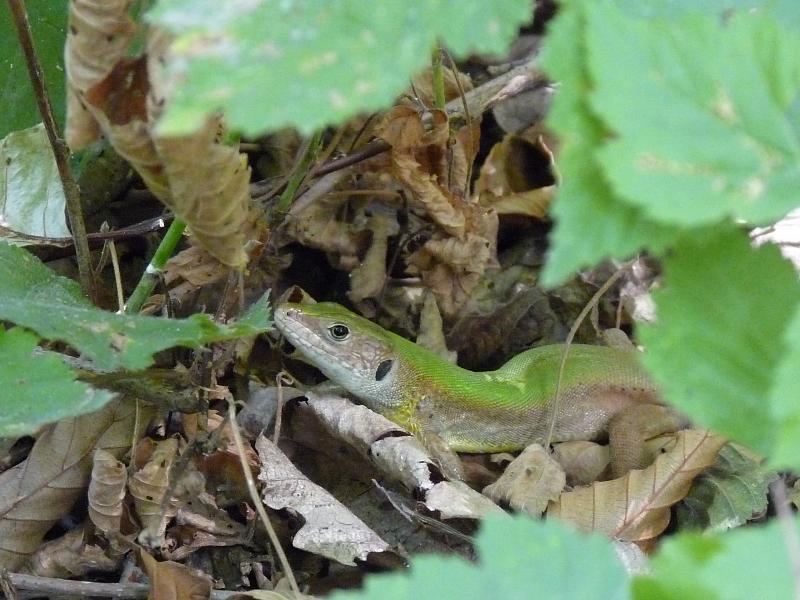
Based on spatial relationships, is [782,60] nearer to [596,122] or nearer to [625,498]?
[596,122]

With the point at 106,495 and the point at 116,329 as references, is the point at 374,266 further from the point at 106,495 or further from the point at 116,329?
the point at 116,329

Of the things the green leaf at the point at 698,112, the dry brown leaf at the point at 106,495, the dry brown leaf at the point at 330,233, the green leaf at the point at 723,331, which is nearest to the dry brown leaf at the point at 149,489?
the dry brown leaf at the point at 106,495

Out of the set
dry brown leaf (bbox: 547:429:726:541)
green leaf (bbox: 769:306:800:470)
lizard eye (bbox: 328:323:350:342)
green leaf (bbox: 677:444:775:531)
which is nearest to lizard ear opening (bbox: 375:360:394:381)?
lizard eye (bbox: 328:323:350:342)

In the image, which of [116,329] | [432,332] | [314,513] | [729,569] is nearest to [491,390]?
[432,332]

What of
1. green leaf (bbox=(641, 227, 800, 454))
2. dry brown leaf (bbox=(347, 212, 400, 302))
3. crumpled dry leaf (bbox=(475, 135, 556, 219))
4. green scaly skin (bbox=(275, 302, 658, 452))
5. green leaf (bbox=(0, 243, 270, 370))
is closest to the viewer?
green leaf (bbox=(641, 227, 800, 454))

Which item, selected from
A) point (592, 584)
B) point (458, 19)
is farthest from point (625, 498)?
point (458, 19)

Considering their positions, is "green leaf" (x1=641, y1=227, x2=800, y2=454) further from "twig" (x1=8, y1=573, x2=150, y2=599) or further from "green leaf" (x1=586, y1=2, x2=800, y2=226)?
"twig" (x1=8, y1=573, x2=150, y2=599)
